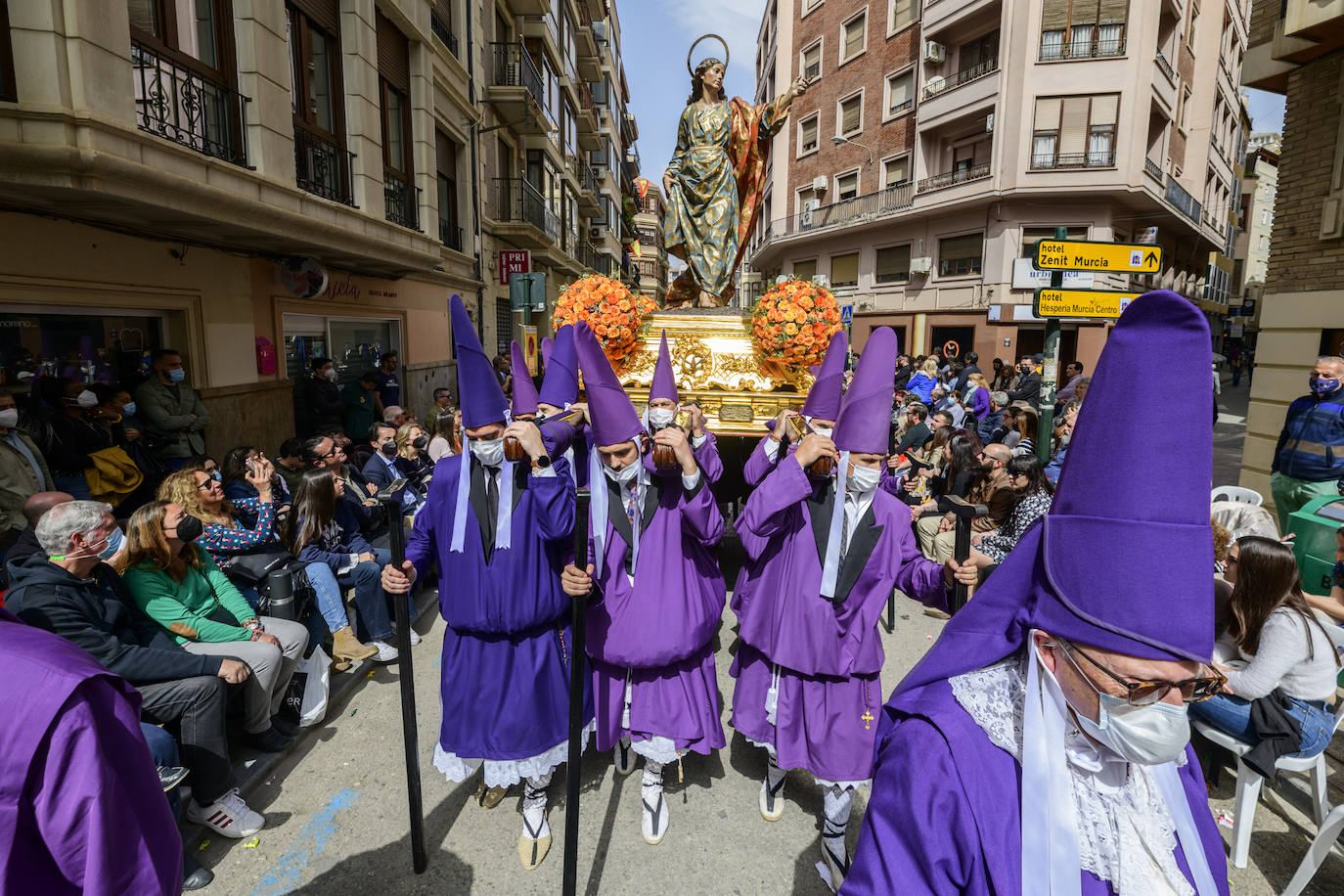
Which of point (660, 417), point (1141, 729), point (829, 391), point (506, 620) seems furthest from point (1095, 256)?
point (506, 620)

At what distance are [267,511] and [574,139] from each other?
81.8ft

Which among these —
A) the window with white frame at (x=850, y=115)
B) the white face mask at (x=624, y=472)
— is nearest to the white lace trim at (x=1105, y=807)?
the white face mask at (x=624, y=472)

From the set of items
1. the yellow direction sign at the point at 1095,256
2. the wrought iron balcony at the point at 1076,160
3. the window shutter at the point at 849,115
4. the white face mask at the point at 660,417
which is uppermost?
the window shutter at the point at 849,115

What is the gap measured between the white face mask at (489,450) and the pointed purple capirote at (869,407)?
5.15 ft

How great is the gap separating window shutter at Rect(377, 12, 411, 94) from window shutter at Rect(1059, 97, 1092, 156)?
59.2 ft

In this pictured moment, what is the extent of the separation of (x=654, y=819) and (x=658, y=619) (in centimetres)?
96

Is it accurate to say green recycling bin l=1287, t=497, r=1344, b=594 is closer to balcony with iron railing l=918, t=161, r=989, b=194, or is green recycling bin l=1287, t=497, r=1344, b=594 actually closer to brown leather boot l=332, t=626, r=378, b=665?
brown leather boot l=332, t=626, r=378, b=665

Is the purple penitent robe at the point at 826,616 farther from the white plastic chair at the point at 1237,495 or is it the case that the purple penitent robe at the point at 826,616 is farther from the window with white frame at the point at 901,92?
the window with white frame at the point at 901,92

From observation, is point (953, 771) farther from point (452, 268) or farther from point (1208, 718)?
point (452, 268)

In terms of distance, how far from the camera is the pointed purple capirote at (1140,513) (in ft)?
4.13

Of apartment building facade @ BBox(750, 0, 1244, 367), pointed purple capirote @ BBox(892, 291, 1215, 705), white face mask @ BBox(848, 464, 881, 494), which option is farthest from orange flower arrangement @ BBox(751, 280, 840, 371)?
apartment building facade @ BBox(750, 0, 1244, 367)

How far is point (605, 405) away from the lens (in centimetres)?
306

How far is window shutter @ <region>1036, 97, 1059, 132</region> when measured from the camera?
754 inches

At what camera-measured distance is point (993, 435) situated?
8.31m
